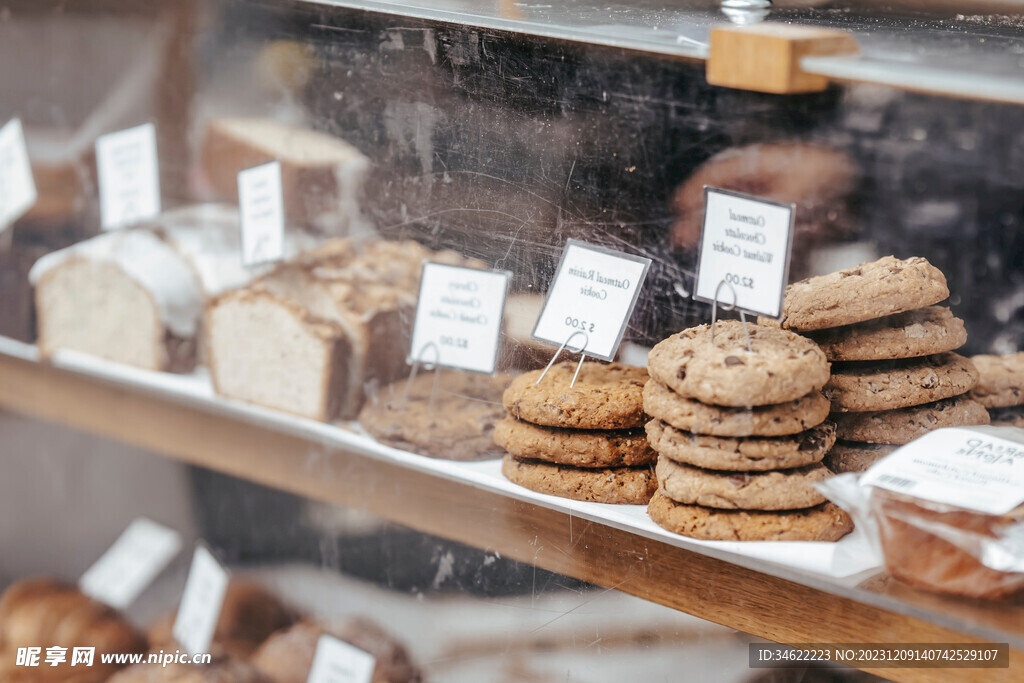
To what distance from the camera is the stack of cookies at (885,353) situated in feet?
2.77

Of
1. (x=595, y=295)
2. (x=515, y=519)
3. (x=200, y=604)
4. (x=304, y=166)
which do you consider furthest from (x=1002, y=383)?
(x=200, y=604)

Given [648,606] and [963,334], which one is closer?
[963,334]

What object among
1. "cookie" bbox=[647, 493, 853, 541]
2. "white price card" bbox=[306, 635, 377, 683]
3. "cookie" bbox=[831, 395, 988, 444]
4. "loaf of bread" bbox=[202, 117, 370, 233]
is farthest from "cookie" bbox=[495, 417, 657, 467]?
"white price card" bbox=[306, 635, 377, 683]

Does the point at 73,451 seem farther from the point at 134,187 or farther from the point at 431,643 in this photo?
the point at 431,643

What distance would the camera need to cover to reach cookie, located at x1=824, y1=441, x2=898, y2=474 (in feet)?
2.88

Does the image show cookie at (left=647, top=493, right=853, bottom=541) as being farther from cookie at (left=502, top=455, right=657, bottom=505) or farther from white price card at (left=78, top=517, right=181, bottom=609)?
white price card at (left=78, top=517, right=181, bottom=609)

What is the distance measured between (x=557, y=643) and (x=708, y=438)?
1.27 feet

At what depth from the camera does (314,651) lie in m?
1.44

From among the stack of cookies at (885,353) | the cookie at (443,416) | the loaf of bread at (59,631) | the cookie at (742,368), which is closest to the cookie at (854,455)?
the stack of cookies at (885,353)

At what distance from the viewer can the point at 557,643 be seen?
1077 mm

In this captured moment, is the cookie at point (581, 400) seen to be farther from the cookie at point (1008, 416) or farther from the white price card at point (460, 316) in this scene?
the cookie at point (1008, 416)

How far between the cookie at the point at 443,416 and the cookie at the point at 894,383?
0.38 meters

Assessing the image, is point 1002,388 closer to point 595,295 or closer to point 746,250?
point 746,250

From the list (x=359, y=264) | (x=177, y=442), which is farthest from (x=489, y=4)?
(x=177, y=442)
